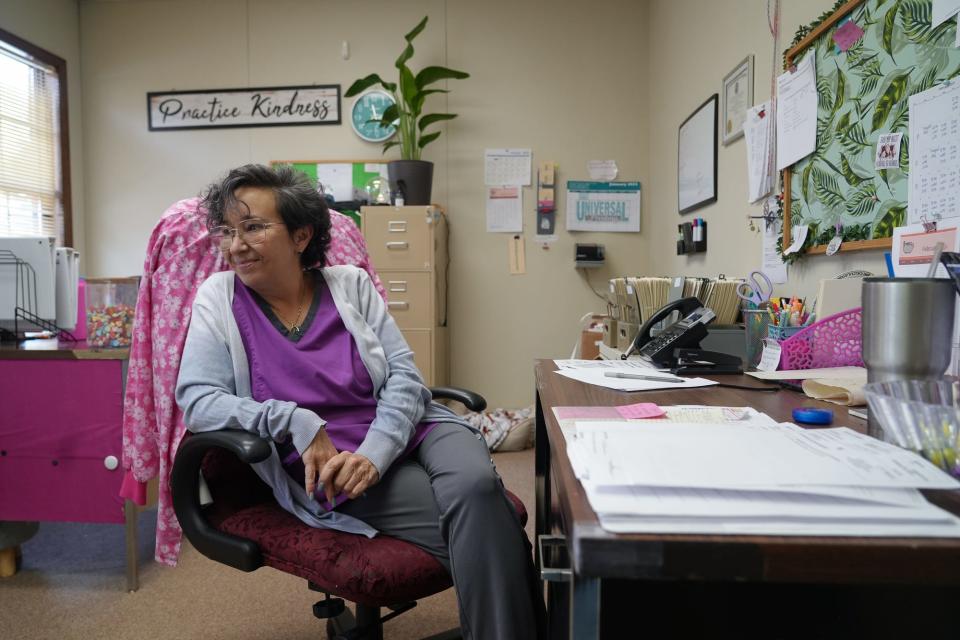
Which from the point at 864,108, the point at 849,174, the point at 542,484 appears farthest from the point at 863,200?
the point at 542,484

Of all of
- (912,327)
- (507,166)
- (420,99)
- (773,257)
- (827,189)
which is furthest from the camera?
(507,166)

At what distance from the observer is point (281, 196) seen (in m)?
1.41

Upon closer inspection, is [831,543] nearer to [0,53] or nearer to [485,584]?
[485,584]

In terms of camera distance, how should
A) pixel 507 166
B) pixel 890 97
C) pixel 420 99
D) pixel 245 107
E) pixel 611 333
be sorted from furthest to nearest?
pixel 245 107 < pixel 507 166 < pixel 420 99 < pixel 611 333 < pixel 890 97

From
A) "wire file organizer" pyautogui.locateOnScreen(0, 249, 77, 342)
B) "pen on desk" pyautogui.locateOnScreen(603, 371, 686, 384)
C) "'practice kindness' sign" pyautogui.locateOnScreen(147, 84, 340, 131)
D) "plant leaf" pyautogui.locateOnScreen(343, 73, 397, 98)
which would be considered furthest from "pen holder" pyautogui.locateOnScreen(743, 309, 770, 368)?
"'practice kindness' sign" pyautogui.locateOnScreen(147, 84, 340, 131)

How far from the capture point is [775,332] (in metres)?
1.39

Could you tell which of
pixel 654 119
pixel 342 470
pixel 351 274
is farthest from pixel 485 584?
pixel 654 119

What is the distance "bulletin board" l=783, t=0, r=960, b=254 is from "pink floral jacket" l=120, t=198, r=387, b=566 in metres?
1.56

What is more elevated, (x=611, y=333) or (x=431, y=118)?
(x=431, y=118)

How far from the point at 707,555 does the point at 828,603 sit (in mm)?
326

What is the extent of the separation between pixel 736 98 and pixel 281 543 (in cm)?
215

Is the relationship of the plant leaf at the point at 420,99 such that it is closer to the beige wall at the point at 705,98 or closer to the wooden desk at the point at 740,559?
the beige wall at the point at 705,98

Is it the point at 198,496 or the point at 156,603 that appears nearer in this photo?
the point at 198,496

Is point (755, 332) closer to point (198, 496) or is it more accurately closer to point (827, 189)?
point (827, 189)
